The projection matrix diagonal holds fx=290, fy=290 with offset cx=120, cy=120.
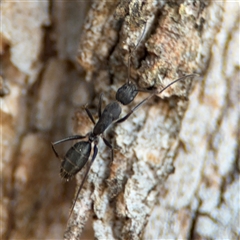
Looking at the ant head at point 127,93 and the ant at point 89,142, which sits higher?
the ant head at point 127,93

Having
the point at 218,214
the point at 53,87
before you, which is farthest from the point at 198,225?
the point at 53,87

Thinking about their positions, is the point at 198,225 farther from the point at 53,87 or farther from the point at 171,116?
the point at 53,87

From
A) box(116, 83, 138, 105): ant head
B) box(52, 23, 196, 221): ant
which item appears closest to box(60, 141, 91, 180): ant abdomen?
box(52, 23, 196, 221): ant

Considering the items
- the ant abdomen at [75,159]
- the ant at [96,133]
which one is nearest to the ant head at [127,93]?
the ant at [96,133]

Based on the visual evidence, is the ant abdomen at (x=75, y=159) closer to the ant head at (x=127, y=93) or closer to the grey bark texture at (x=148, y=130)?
the grey bark texture at (x=148, y=130)

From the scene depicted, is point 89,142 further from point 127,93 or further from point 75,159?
point 127,93

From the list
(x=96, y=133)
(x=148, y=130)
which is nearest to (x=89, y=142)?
(x=96, y=133)
